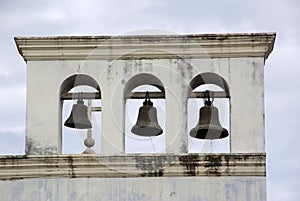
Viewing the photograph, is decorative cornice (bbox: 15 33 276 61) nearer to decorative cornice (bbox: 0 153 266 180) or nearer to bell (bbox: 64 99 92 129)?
bell (bbox: 64 99 92 129)

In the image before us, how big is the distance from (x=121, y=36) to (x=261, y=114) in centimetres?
207

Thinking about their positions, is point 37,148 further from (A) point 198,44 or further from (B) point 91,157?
(A) point 198,44

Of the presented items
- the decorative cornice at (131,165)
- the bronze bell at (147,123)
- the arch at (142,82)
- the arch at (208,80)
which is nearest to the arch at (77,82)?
the arch at (142,82)

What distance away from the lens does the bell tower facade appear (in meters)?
15.9

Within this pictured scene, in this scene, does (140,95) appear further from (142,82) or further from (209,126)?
(209,126)

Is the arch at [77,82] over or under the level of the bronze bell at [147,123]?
over

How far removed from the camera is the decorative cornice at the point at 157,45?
16.4 m

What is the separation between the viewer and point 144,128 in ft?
54.7

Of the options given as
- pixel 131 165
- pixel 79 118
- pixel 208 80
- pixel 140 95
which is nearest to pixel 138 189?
pixel 131 165

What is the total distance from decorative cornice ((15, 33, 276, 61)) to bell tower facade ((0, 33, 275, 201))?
13 mm

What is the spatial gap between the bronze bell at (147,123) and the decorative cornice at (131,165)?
74 centimetres

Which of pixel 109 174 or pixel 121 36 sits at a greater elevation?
pixel 121 36

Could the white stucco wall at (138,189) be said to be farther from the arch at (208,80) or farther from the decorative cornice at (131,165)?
the arch at (208,80)

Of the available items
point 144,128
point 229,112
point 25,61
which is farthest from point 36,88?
point 229,112
